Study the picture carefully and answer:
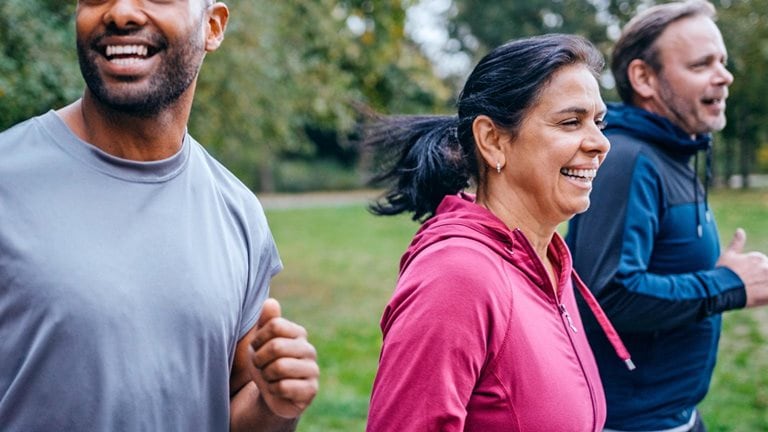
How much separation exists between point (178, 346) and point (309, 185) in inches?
1347

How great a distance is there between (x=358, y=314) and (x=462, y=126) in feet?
25.1

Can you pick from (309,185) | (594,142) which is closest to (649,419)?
(594,142)

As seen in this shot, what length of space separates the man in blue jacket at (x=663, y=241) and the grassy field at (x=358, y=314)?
120 inches

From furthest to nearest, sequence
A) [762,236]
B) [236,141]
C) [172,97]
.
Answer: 1. [762,236]
2. [236,141]
3. [172,97]

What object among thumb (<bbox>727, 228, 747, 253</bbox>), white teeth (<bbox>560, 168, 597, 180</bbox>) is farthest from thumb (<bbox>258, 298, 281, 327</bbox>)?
thumb (<bbox>727, 228, 747, 253</bbox>)

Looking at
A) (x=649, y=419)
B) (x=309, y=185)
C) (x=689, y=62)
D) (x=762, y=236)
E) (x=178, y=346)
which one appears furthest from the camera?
(x=309, y=185)

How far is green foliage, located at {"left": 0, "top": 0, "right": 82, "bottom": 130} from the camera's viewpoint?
16.9 feet

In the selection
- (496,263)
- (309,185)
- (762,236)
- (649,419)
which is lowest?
(309,185)

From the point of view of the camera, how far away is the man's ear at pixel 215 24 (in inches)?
86.0

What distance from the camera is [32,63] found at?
541cm

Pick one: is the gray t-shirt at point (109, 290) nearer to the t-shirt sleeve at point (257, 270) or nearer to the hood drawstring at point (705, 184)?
the t-shirt sleeve at point (257, 270)

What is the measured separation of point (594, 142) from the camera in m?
2.36

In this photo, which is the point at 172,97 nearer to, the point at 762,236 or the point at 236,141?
the point at 236,141

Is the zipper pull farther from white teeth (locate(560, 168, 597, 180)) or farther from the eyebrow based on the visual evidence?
the eyebrow
